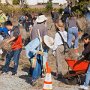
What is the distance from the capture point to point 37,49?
1273cm

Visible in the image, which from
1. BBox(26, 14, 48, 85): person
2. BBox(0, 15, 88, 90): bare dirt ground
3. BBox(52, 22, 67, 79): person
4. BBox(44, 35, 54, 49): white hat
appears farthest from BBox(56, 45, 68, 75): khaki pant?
BBox(26, 14, 48, 85): person

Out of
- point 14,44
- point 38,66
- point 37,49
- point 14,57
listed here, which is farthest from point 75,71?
point 14,57

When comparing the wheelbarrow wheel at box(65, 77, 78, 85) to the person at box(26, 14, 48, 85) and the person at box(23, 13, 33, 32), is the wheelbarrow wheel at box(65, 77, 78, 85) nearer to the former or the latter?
the person at box(26, 14, 48, 85)

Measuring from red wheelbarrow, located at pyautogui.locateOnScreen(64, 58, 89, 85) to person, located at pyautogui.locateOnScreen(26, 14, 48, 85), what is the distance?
28.5 inches

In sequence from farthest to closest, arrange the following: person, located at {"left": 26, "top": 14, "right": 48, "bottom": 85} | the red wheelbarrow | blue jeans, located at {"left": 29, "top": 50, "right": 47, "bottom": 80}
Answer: blue jeans, located at {"left": 29, "top": 50, "right": 47, "bottom": 80} < person, located at {"left": 26, "top": 14, "right": 48, "bottom": 85} < the red wheelbarrow

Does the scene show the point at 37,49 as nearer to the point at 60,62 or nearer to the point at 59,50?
the point at 59,50

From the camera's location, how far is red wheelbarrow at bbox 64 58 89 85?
1252 centimetres

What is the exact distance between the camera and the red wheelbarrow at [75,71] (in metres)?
12.5

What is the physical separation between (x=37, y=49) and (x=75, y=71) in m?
1.20

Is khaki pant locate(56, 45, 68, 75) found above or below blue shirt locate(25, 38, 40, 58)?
below

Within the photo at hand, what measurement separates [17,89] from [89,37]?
2.37 metres

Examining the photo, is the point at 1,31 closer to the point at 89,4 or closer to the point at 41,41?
the point at 41,41

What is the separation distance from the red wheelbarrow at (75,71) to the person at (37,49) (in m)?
0.72

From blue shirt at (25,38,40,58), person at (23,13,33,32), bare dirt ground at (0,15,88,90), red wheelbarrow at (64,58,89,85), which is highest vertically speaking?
person at (23,13,33,32)
